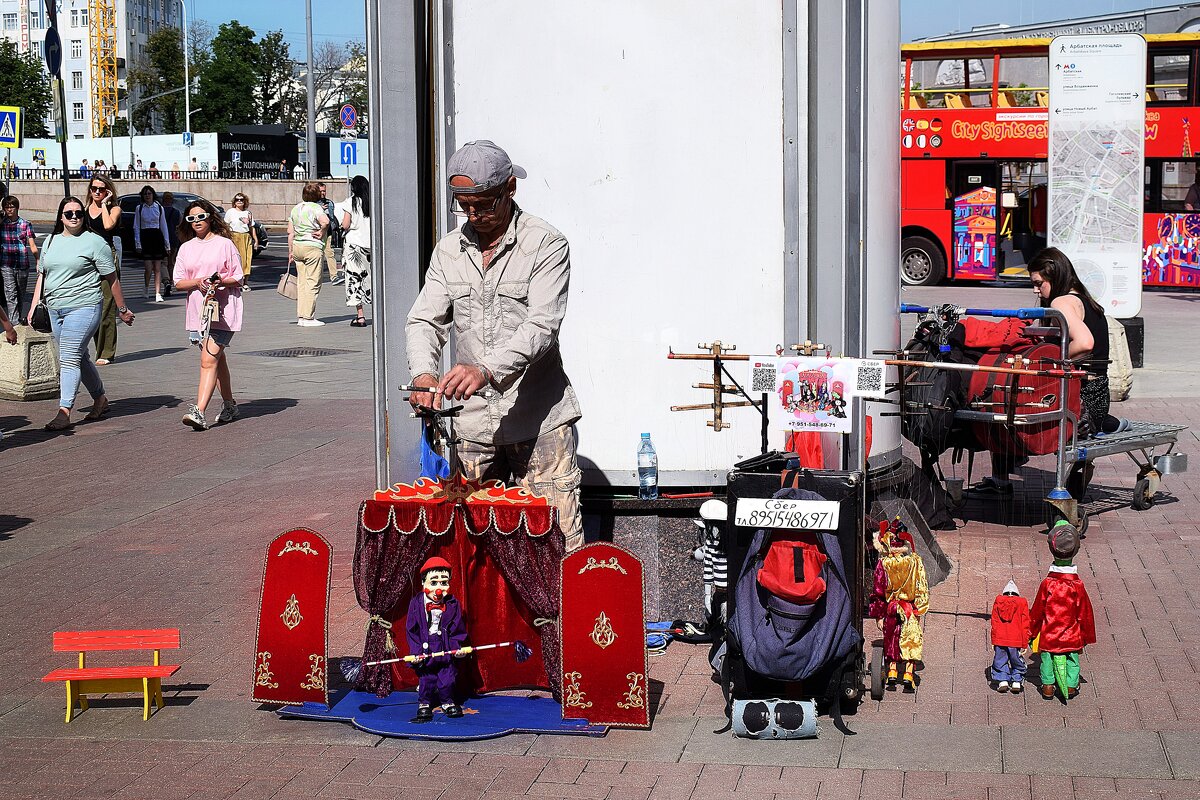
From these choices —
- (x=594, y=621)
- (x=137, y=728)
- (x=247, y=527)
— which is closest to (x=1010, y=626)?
(x=594, y=621)

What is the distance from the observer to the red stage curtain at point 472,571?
548 centimetres

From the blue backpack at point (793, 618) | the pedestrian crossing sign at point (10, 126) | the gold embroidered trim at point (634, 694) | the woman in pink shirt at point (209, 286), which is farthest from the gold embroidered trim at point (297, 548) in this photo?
the pedestrian crossing sign at point (10, 126)

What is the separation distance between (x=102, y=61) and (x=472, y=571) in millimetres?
112128

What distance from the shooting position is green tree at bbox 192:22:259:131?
8319 cm

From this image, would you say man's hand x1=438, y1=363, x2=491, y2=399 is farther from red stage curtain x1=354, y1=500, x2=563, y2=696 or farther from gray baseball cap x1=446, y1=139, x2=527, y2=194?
gray baseball cap x1=446, y1=139, x2=527, y2=194

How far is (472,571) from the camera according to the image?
5.61 meters

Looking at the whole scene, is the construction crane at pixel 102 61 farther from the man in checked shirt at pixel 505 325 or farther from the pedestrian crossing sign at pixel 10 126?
the man in checked shirt at pixel 505 325

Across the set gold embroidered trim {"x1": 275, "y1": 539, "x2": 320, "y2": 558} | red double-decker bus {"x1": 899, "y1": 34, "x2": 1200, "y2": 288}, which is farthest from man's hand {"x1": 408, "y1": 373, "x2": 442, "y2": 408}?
red double-decker bus {"x1": 899, "y1": 34, "x2": 1200, "y2": 288}

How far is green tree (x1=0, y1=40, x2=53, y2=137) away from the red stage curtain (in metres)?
77.3

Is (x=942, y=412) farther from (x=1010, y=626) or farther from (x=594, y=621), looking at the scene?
(x=594, y=621)

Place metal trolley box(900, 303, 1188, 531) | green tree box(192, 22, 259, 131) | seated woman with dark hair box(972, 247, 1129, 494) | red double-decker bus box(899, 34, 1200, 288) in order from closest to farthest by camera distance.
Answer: metal trolley box(900, 303, 1188, 531)
seated woman with dark hair box(972, 247, 1129, 494)
red double-decker bus box(899, 34, 1200, 288)
green tree box(192, 22, 259, 131)

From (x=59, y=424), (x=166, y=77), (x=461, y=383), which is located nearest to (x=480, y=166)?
(x=461, y=383)

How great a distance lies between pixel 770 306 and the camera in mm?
6660

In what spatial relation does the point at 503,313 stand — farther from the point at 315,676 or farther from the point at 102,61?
the point at 102,61
